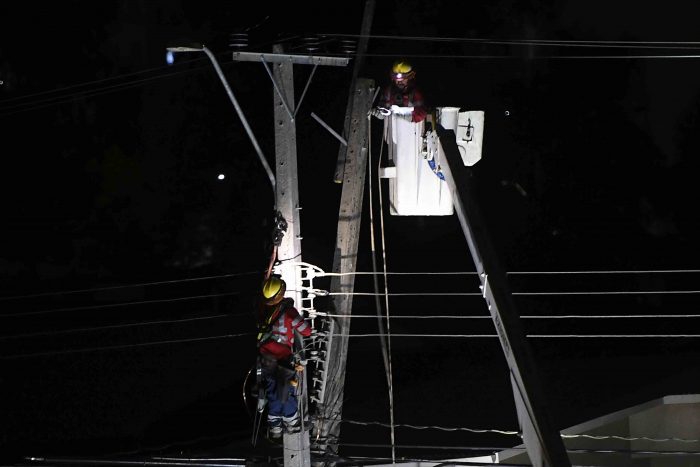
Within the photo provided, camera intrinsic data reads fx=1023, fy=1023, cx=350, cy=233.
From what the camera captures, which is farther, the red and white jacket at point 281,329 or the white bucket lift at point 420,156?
the white bucket lift at point 420,156

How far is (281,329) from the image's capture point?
9.68 metres

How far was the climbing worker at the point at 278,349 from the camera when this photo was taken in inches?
380

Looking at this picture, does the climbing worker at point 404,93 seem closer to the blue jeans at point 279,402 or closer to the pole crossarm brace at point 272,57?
the pole crossarm brace at point 272,57

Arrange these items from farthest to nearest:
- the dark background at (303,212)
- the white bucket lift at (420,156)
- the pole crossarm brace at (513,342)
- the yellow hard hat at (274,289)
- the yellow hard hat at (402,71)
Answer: the dark background at (303,212) < the white bucket lift at (420,156) < the yellow hard hat at (402,71) < the yellow hard hat at (274,289) < the pole crossarm brace at (513,342)

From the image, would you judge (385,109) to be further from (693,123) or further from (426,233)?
(693,123)

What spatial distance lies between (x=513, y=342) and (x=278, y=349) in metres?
3.19

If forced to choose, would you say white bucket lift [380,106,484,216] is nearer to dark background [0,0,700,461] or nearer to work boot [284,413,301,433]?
work boot [284,413,301,433]

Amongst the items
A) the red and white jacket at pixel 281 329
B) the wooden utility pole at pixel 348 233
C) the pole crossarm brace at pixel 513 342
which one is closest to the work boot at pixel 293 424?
the red and white jacket at pixel 281 329

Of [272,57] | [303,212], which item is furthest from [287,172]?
[303,212]

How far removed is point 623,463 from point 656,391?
300 centimetres

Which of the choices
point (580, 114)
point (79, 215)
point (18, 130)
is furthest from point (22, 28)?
point (580, 114)

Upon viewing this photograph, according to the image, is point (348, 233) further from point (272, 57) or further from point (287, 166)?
point (272, 57)

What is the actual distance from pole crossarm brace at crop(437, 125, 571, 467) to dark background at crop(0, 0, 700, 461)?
40.5 feet

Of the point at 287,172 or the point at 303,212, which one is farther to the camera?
the point at 303,212
